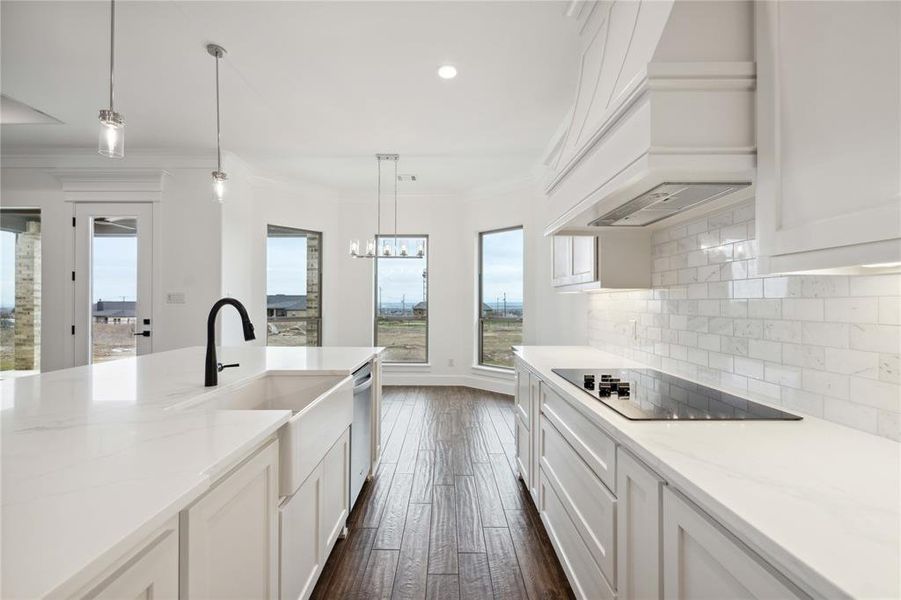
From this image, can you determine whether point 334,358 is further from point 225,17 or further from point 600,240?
point 225,17

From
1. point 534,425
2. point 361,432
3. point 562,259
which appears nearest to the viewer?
point 534,425

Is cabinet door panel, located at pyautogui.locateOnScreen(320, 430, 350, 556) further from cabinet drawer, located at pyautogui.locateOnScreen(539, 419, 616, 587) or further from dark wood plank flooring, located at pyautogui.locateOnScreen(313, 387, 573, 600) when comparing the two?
cabinet drawer, located at pyautogui.locateOnScreen(539, 419, 616, 587)

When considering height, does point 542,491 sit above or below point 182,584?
below

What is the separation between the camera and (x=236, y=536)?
1048mm

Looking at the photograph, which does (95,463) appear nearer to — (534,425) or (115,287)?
(534,425)

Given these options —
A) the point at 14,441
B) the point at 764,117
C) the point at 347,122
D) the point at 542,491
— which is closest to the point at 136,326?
the point at 347,122

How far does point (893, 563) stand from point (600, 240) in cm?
195

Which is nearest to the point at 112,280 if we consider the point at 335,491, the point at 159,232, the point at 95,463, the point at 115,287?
the point at 115,287

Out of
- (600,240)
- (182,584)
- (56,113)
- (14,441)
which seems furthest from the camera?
(56,113)

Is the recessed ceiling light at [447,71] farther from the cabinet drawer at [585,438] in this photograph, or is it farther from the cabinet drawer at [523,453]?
the cabinet drawer at [523,453]

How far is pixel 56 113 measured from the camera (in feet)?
11.5

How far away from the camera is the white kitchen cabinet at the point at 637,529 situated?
1.04m

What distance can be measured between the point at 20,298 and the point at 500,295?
5627 mm

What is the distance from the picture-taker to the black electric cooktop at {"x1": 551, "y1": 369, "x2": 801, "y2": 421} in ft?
4.23
